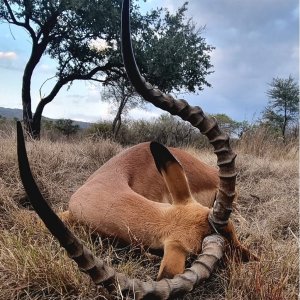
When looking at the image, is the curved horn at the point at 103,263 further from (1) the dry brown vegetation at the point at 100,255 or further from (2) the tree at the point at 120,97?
(2) the tree at the point at 120,97

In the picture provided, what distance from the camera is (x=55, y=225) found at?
67.4 inches

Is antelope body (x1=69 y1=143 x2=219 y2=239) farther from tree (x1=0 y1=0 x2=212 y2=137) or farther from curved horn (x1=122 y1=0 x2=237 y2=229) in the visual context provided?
tree (x1=0 y1=0 x2=212 y2=137)

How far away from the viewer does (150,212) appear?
2662 millimetres

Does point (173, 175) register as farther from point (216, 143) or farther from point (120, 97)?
point (120, 97)

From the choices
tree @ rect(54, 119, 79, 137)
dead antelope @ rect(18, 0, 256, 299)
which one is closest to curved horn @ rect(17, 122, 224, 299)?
dead antelope @ rect(18, 0, 256, 299)

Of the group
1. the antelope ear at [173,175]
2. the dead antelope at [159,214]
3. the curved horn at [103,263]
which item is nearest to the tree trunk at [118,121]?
the dead antelope at [159,214]

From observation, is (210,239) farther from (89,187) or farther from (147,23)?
(147,23)

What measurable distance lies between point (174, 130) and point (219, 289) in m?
18.3

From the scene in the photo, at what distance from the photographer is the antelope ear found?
8.38 ft

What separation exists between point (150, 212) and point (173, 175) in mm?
286

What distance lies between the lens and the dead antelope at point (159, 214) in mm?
1818

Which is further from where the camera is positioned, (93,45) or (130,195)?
(93,45)

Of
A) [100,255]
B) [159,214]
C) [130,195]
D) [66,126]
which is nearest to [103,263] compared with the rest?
[159,214]

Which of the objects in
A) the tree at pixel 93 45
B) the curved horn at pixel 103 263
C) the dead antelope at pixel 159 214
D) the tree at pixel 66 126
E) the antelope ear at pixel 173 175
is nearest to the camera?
the curved horn at pixel 103 263
